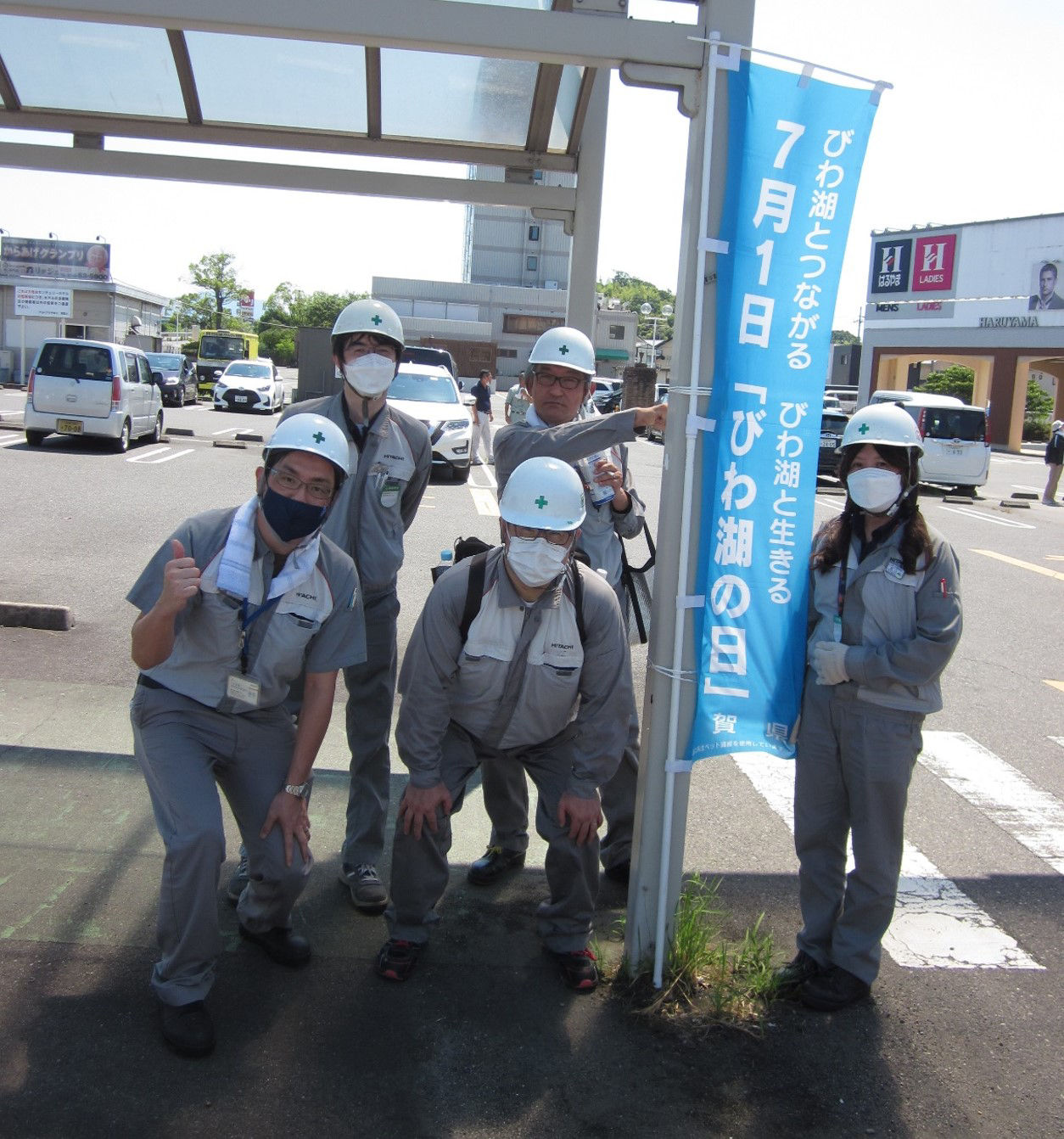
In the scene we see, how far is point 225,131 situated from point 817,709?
A: 4547 mm

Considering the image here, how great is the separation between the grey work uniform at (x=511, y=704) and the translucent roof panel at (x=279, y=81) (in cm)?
333

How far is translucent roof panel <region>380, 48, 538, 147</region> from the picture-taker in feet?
18.0

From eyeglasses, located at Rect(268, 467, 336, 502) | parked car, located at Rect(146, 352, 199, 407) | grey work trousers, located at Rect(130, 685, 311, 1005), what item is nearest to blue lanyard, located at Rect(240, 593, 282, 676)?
grey work trousers, located at Rect(130, 685, 311, 1005)

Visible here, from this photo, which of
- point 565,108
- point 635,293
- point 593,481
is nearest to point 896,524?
point 593,481

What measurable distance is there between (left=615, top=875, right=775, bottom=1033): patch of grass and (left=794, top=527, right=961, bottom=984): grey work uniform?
0.22 m

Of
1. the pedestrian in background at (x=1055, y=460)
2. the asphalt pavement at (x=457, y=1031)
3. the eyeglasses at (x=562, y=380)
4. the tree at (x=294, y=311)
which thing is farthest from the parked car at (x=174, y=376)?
the tree at (x=294, y=311)

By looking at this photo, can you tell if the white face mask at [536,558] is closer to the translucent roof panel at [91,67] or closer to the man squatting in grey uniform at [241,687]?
the man squatting in grey uniform at [241,687]

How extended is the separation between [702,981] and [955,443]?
73.9ft

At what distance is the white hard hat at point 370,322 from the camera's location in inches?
157

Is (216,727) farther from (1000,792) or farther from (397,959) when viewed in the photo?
(1000,792)

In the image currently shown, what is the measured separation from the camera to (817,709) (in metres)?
3.61

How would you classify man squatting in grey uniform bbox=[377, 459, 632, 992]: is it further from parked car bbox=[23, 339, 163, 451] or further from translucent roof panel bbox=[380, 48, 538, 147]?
parked car bbox=[23, 339, 163, 451]

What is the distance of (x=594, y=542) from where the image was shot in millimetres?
4129

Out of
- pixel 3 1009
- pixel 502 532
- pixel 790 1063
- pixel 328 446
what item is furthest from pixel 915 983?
pixel 3 1009
